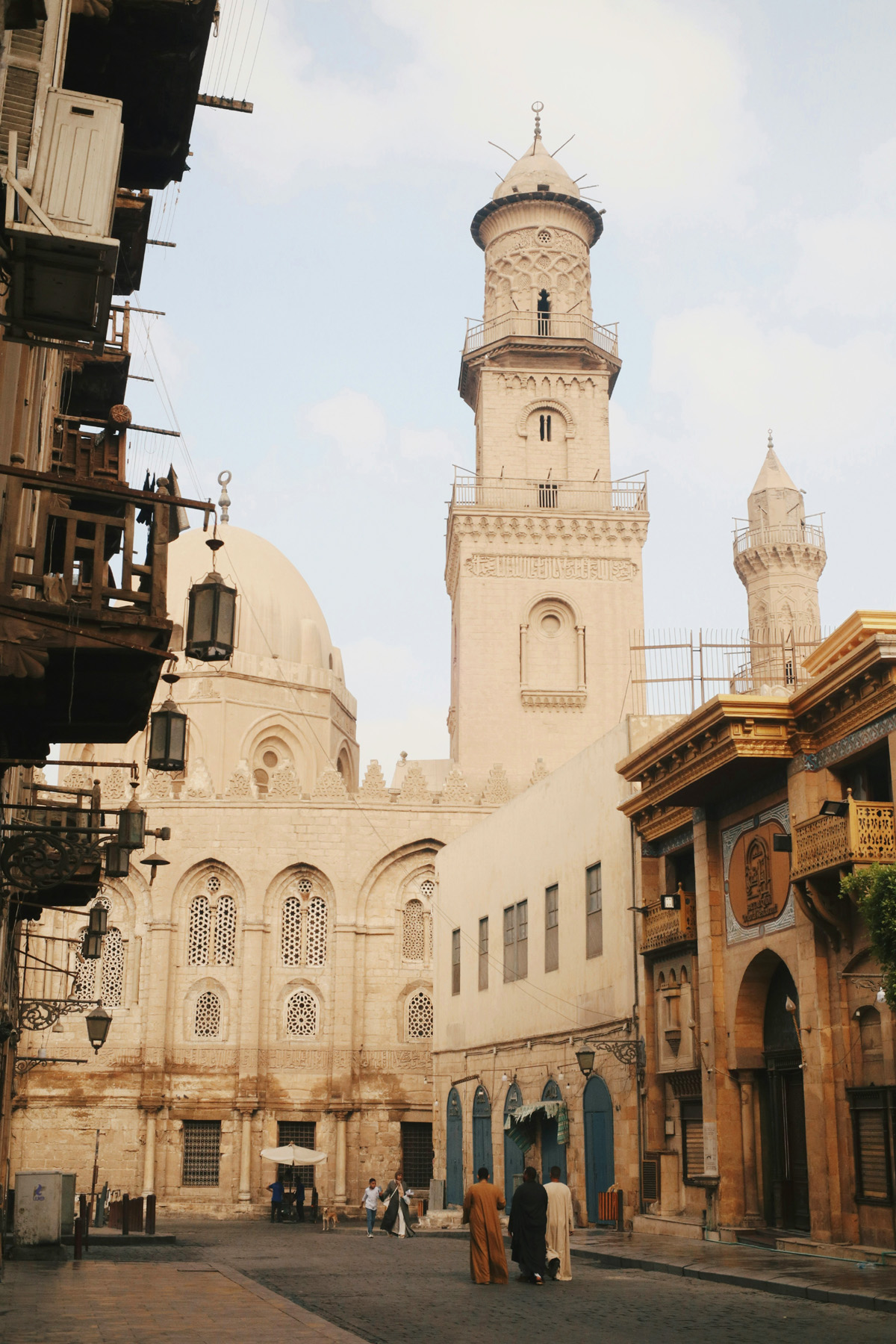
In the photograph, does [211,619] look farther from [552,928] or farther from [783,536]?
[783,536]

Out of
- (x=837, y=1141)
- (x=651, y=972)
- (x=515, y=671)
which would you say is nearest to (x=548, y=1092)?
(x=651, y=972)

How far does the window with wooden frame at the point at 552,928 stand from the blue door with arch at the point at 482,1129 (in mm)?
3959

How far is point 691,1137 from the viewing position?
18.8 meters

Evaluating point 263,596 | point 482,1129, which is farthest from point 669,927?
point 263,596

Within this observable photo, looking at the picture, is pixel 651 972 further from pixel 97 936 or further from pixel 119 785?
pixel 119 785

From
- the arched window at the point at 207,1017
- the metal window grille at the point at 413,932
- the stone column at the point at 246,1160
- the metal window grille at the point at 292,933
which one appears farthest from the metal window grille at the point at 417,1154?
the arched window at the point at 207,1017

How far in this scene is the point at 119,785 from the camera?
35062mm

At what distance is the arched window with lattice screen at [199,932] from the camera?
113 feet

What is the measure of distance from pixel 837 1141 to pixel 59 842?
876 centimetres

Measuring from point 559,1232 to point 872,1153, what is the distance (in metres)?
3.44

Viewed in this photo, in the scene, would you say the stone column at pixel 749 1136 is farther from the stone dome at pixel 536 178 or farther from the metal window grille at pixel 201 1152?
the stone dome at pixel 536 178

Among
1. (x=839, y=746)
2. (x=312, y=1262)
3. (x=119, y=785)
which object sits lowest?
(x=312, y=1262)

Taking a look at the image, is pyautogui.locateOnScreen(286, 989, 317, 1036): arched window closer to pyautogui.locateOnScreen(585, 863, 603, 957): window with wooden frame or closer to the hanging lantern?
pyautogui.locateOnScreen(585, 863, 603, 957): window with wooden frame

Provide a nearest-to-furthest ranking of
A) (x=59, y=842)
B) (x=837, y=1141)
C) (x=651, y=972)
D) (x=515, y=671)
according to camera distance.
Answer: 1. (x=59, y=842)
2. (x=837, y=1141)
3. (x=651, y=972)
4. (x=515, y=671)
